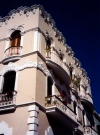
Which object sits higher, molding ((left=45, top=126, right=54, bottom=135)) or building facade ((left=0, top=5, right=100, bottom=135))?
building facade ((left=0, top=5, right=100, bottom=135))

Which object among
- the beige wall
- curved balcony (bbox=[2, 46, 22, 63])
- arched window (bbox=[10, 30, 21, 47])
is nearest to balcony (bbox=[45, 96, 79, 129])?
the beige wall

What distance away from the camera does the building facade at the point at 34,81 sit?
1180 cm

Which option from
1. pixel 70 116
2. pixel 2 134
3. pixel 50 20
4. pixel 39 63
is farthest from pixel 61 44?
pixel 2 134

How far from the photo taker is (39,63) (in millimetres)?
13875

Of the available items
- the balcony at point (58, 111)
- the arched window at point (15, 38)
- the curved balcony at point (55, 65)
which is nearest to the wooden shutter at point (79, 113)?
the curved balcony at point (55, 65)

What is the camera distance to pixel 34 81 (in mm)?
12641

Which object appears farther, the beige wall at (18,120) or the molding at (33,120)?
the beige wall at (18,120)

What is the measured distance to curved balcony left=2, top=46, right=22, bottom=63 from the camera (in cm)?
1441

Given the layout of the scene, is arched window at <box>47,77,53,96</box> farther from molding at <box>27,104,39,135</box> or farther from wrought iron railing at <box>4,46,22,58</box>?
wrought iron railing at <box>4,46,22,58</box>

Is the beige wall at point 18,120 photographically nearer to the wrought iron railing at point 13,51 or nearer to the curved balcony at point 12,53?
the curved balcony at point 12,53

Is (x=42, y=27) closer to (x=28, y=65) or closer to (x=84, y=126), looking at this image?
(x=28, y=65)

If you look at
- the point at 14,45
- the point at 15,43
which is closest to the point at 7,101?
the point at 14,45

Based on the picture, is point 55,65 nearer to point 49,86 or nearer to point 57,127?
point 49,86

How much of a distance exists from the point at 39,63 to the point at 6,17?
7.31 meters
